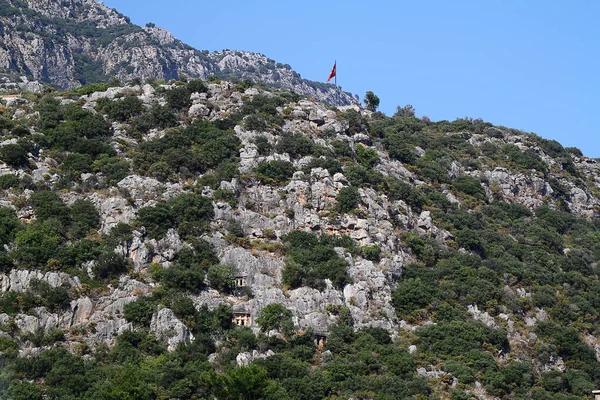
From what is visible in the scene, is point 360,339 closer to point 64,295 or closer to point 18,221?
point 64,295

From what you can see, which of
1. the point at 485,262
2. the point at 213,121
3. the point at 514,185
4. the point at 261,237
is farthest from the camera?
the point at 514,185

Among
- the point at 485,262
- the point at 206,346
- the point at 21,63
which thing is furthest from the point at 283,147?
the point at 21,63

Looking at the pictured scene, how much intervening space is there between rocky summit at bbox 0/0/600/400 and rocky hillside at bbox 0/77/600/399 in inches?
7.4

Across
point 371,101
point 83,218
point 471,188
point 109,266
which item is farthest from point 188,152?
point 371,101

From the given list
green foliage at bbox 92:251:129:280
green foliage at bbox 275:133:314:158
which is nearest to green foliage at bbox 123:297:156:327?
green foliage at bbox 92:251:129:280

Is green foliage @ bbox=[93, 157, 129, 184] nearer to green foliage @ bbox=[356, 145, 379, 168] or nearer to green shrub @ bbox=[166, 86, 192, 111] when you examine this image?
green shrub @ bbox=[166, 86, 192, 111]

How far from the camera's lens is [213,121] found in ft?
320

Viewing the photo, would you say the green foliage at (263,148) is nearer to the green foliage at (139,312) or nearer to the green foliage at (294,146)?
the green foliage at (294,146)

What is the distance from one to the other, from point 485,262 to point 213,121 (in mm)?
31881

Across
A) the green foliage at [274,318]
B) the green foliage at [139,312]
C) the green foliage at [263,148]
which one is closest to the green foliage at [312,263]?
the green foliage at [274,318]

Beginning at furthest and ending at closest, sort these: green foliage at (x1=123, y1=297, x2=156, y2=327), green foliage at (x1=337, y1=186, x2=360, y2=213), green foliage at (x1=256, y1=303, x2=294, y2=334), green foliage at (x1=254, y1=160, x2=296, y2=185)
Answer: green foliage at (x1=254, y1=160, x2=296, y2=185) → green foliage at (x1=337, y1=186, x2=360, y2=213) → green foliage at (x1=256, y1=303, x2=294, y2=334) → green foliage at (x1=123, y1=297, x2=156, y2=327)

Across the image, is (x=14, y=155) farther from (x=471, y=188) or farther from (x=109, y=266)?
(x=471, y=188)

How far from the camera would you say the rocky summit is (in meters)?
68.3

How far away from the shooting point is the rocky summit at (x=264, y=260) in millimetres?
68312
